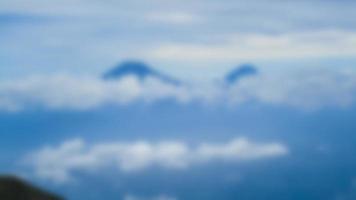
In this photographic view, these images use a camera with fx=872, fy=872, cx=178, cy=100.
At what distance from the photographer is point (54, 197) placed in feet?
237

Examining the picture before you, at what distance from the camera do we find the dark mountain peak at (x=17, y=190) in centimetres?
6969

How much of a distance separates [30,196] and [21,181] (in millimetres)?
1646

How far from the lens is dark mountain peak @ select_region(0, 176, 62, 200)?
69688 mm

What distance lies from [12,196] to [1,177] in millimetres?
2088

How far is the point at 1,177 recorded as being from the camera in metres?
70.8

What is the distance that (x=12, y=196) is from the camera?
69750 mm

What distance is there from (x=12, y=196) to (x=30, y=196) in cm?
148

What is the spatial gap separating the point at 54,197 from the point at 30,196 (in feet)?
8.16

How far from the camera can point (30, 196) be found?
70.4 m

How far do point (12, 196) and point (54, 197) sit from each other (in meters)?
3.89

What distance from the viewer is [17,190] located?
231 feet
